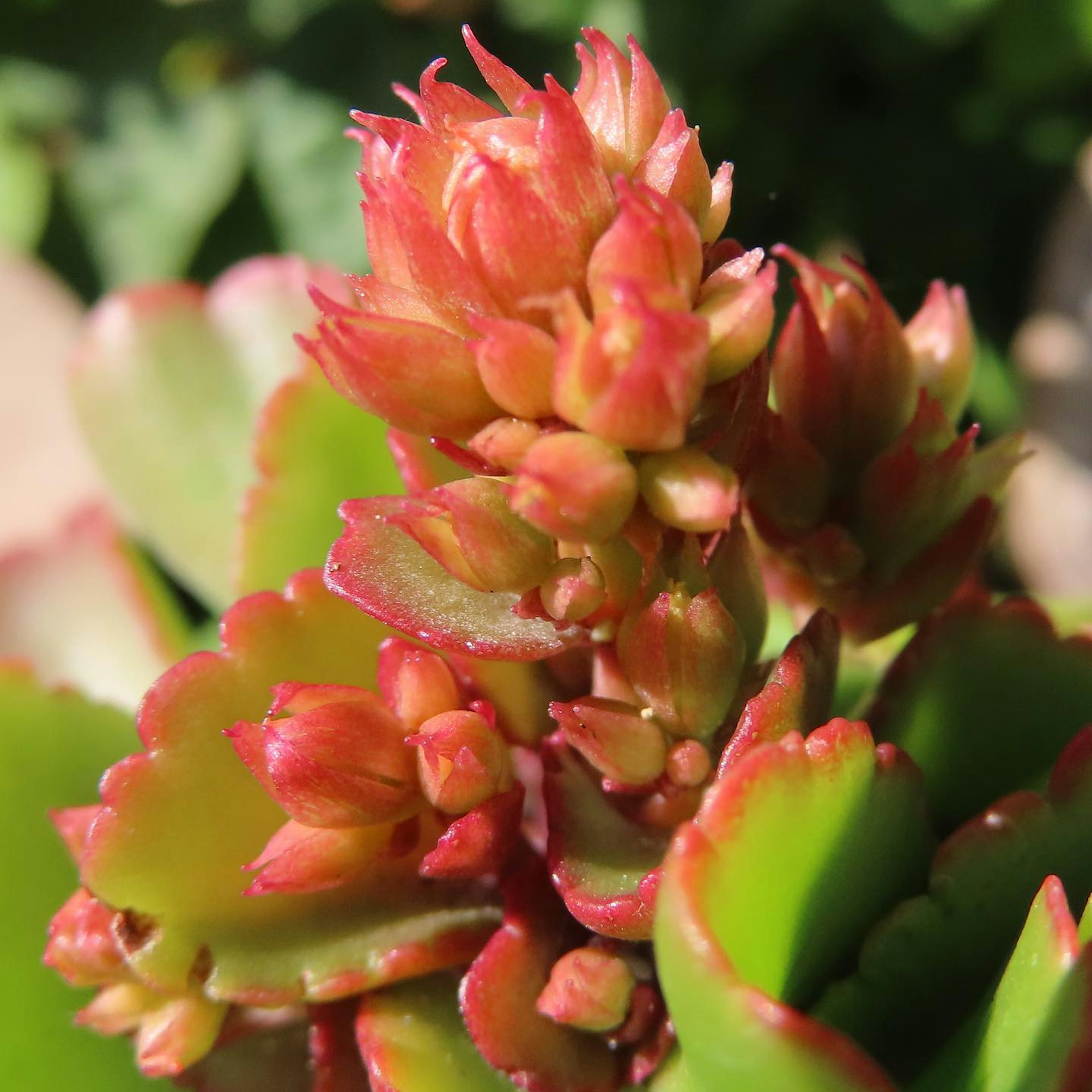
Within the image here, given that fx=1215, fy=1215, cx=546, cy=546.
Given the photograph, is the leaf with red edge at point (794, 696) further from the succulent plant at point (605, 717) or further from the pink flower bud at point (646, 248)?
the pink flower bud at point (646, 248)

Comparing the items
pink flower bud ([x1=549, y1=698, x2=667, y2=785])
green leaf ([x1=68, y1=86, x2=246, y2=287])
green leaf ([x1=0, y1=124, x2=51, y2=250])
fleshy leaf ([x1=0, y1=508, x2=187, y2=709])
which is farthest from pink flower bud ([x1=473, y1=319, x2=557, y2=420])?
green leaf ([x1=0, y1=124, x2=51, y2=250])

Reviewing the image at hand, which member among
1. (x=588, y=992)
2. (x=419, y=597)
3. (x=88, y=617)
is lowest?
(x=88, y=617)

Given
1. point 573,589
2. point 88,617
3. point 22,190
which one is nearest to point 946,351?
point 573,589

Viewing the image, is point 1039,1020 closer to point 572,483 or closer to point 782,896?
point 782,896

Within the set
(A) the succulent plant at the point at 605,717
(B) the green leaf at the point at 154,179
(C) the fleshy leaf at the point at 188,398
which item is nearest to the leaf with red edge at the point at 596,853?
(A) the succulent plant at the point at 605,717

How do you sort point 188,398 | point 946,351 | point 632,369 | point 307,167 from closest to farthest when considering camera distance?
1. point 632,369
2. point 946,351
3. point 188,398
4. point 307,167

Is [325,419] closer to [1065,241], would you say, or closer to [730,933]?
[730,933]

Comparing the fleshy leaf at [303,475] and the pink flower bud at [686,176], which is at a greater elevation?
the pink flower bud at [686,176]
